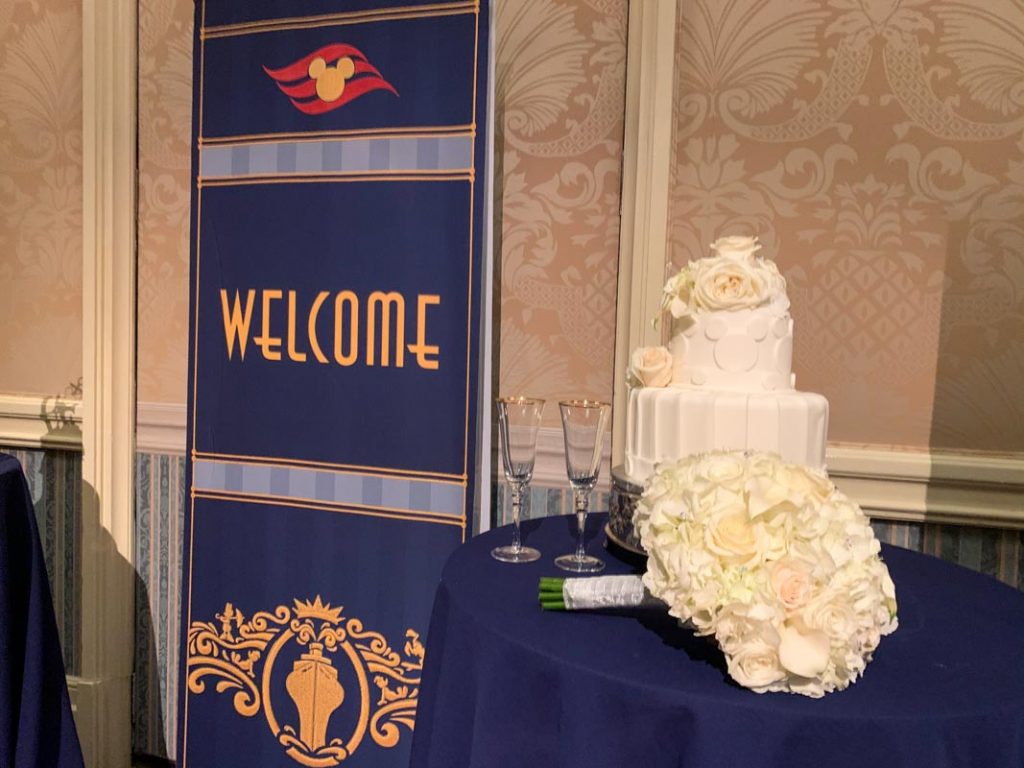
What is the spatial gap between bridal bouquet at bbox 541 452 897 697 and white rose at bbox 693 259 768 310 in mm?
381

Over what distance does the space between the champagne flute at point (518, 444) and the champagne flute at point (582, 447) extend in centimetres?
5

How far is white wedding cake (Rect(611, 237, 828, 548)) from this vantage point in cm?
111

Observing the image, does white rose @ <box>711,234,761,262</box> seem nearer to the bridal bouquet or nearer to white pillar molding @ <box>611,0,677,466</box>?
the bridal bouquet

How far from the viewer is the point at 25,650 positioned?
1.56m

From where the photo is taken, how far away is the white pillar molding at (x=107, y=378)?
7.01ft

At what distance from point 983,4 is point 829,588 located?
1.52 metres

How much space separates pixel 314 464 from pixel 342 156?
73 cm

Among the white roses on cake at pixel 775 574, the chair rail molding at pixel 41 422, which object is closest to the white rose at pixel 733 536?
the white roses on cake at pixel 775 574

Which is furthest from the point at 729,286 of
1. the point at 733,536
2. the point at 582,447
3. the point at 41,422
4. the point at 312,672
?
the point at 41,422

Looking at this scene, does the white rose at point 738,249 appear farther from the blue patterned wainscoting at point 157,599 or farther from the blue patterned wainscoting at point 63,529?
the blue patterned wainscoting at point 63,529

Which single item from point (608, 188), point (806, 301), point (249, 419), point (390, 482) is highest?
point (608, 188)

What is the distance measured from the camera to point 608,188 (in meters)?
1.85

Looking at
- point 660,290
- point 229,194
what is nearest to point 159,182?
point 229,194

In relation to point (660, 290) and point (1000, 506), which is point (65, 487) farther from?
point (1000, 506)
